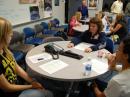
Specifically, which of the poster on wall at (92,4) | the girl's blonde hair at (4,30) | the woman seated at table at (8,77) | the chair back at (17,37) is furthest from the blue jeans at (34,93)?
the poster on wall at (92,4)

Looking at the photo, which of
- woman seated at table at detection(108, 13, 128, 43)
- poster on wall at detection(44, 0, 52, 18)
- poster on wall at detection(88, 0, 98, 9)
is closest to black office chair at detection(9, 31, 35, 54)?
poster on wall at detection(44, 0, 52, 18)

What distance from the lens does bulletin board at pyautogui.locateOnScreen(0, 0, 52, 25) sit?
4.28 metres

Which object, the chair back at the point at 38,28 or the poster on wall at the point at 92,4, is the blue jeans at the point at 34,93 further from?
the poster on wall at the point at 92,4

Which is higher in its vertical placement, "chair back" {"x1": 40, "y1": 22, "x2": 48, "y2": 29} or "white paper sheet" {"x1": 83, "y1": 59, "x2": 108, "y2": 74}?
"chair back" {"x1": 40, "y1": 22, "x2": 48, "y2": 29}

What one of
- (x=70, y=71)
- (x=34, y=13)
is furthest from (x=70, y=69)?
(x=34, y=13)

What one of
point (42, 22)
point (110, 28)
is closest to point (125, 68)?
point (110, 28)

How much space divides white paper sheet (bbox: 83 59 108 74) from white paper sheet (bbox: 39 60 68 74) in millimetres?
354

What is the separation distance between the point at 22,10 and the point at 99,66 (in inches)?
125

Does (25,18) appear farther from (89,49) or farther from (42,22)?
(89,49)

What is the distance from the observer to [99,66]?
2.28 m

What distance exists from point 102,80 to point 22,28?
3094 mm

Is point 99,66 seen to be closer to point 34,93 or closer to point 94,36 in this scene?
point 34,93

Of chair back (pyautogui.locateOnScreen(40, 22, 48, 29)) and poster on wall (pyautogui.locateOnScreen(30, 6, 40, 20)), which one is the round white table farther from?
chair back (pyautogui.locateOnScreen(40, 22, 48, 29))

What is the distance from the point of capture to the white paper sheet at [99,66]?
217 centimetres
